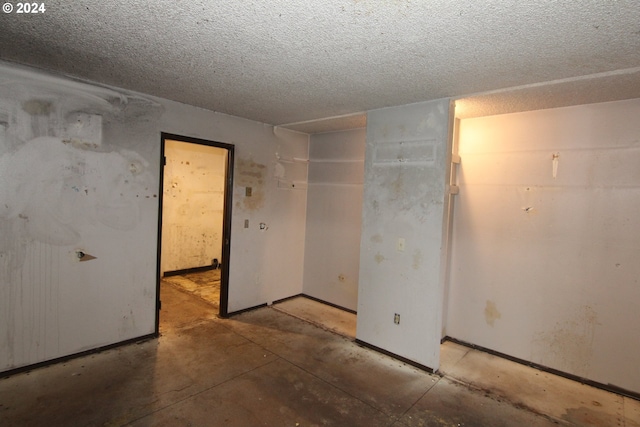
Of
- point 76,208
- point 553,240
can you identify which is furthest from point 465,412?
point 76,208

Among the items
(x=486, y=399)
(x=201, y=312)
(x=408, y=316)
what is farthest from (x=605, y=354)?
(x=201, y=312)

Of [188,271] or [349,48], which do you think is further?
[188,271]

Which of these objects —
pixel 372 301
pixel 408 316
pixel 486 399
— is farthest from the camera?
pixel 372 301

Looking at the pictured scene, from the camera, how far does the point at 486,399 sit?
2420 mm

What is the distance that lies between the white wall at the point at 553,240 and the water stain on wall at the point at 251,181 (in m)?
2.40

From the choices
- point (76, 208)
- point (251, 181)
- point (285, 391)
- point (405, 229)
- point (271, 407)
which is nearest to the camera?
point (271, 407)

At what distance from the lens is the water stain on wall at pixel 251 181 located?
3803 millimetres

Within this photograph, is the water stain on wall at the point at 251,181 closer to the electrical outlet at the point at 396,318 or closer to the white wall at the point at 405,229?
the white wall at the point at 405,229

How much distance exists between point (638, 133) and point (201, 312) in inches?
186

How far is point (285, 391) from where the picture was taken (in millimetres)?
2414

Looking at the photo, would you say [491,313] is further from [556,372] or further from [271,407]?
[271,407]

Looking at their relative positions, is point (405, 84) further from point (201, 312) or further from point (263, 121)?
point (201, 312)

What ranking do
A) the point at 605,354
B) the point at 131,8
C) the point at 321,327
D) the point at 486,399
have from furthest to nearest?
the point at 321,327 < the point at 605,354 < the point at 486,399 < the point at 131,8

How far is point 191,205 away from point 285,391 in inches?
165
